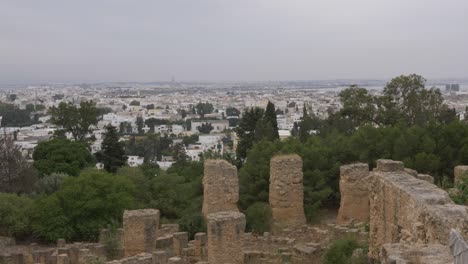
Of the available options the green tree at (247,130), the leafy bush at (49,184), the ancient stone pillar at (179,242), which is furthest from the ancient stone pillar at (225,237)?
the green tree at (247,130)

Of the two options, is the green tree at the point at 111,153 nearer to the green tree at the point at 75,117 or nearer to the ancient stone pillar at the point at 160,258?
the green tree at the point at 75,117

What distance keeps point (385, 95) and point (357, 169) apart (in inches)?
651

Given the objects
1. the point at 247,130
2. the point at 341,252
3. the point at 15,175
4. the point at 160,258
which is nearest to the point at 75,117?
the point at 247,130

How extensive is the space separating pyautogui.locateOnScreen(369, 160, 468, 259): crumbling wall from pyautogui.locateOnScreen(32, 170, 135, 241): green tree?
449 inches

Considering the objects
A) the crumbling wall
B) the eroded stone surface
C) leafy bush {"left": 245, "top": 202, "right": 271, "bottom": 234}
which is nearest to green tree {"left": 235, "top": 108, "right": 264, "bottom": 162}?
leafy bush {"left": 245, "top": 202, "right": 271, "bottom": 234}

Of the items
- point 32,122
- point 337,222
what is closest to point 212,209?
point 337,222

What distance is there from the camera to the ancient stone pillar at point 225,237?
12.5 meters

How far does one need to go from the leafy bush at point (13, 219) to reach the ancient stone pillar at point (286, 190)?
9088 millimetres

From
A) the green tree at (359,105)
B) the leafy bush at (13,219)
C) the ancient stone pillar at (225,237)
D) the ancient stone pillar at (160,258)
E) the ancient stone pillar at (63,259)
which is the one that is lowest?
the leafy bush at (13,219)

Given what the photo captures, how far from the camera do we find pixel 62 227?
66.0ft

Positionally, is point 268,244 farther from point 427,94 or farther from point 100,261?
point 427,94

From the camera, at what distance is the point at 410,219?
8609 mm

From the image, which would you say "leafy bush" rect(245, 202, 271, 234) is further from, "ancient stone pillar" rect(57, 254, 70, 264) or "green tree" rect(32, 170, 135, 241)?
"ancient stone pillar" rect(57, 254, 70, 264)

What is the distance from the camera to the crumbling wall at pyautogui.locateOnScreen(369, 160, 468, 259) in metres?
7.44
